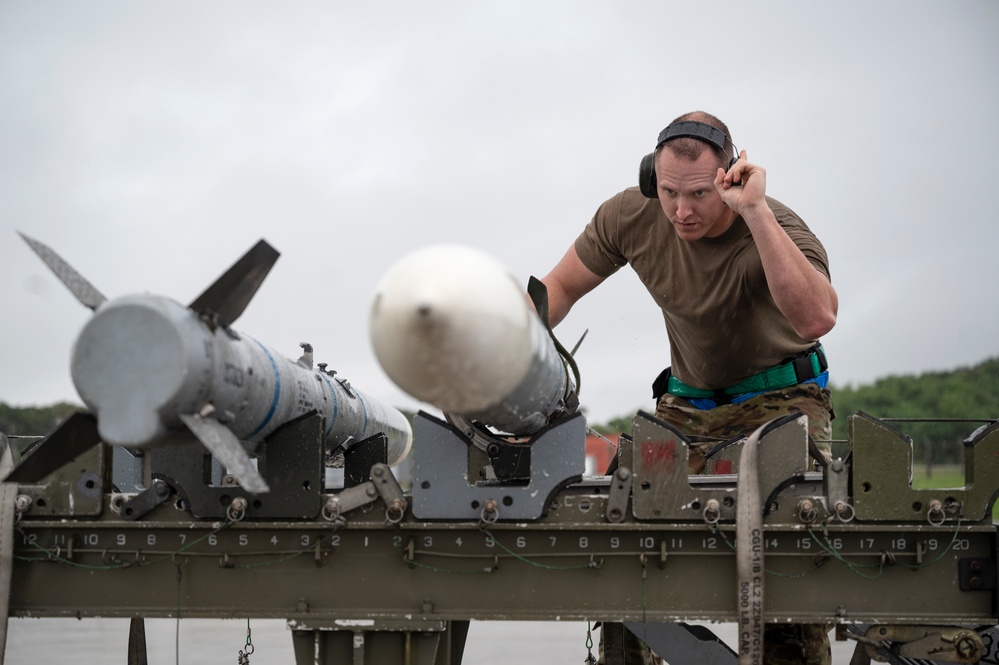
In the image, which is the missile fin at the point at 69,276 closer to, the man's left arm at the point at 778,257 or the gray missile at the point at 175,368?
the gray missile at the point at 175,368

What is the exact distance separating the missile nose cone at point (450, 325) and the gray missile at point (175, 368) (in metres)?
0.61

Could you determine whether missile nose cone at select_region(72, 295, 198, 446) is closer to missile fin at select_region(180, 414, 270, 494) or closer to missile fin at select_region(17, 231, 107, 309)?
missile fin at select_region(180, 414, 270, 494)

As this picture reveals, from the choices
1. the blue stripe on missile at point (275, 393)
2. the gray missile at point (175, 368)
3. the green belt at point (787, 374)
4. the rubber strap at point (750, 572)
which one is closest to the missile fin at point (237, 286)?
the gray missile at point (175, 368)

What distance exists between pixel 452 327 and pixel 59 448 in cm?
156

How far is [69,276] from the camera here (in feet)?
11.1

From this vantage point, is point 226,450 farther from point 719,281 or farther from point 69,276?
point 719,281

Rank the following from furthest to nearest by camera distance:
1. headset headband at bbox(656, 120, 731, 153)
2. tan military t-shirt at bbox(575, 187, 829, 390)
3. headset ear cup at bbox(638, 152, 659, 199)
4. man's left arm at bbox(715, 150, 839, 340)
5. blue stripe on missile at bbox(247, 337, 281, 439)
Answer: tan military t-shirt at bbox(575, 187, 829, 390)
headset ear cup at bbox(638, 152, 659, 199)
headset headband at bbox(656, 120, 731, 153)
man's left arm at bbox(715, 150, 839, 340)
blue stripe on missile at bbox(247, 337, 281, 439)

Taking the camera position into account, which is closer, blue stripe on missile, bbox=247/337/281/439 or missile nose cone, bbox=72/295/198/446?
missile nose cone, bbox=72/295/198/446

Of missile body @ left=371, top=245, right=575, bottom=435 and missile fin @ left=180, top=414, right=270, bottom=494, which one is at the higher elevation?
missile body @ left=371, top=245, right=575, bottom=435

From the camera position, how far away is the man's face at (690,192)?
450 cm

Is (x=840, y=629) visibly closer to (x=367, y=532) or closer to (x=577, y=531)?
(x=577, y=531)

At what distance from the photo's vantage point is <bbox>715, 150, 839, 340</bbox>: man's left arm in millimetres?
4102

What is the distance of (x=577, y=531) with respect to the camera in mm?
3629

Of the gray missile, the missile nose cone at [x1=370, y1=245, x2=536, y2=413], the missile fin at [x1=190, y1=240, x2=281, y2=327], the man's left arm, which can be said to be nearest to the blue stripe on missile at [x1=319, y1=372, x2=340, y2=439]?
the gray missile
